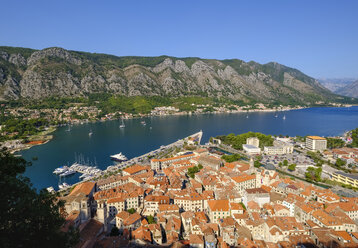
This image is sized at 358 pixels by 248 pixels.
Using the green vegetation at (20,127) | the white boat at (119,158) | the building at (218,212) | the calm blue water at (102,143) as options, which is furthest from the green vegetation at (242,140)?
the green vegetation at (20,127)

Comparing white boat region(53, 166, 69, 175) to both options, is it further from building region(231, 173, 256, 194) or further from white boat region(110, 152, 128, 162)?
building region(231, 173, 256, 194)

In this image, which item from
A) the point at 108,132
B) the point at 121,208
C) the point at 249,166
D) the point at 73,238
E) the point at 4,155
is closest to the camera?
the point at 73,238

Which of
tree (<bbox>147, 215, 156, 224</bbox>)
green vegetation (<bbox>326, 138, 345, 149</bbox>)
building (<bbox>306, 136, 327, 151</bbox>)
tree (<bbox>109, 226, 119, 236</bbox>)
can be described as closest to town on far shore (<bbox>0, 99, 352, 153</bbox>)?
tree (<bbox>109, 226, 119, 236</bbox>)

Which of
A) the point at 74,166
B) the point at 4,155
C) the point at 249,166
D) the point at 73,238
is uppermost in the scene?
the point at 4,155

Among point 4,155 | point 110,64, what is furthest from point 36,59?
point 4,155

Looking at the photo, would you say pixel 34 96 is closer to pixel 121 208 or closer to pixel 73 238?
pixel 121 208
